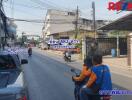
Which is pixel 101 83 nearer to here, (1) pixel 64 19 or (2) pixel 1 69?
(2) pixel 1 69

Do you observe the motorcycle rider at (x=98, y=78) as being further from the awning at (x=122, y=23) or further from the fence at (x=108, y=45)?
the fence at (x=108, y=45)

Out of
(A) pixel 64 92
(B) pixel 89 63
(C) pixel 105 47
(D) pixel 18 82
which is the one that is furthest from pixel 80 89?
(C) pixel 105 47

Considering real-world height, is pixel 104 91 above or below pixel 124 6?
below

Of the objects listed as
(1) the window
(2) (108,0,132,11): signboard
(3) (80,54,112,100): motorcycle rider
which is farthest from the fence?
(3) (80,54,112,100): motorcycle rider

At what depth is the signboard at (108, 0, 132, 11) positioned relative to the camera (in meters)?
29.1

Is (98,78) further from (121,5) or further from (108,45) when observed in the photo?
(108,45)

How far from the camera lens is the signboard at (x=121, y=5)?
2906 centimetres

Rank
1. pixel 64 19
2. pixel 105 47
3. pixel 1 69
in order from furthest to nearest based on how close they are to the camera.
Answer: pixel 64 19, pixel 105 47, pixel 1 69

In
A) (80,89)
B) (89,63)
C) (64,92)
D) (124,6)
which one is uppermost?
(124,6)

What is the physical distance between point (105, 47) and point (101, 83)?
43691 millimetres

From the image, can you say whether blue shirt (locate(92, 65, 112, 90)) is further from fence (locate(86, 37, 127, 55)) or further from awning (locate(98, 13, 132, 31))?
fence (locate(86, 37, 127, 55))

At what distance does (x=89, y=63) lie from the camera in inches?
313

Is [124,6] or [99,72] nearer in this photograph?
[99,72]

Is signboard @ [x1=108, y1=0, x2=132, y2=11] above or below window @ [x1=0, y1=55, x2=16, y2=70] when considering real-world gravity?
above
